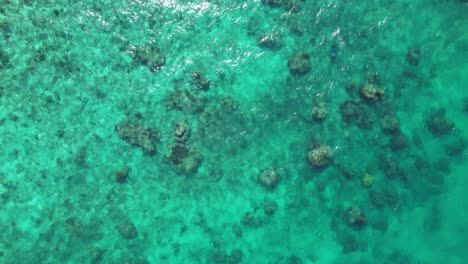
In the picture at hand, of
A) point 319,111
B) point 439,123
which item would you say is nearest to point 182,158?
point 319,111

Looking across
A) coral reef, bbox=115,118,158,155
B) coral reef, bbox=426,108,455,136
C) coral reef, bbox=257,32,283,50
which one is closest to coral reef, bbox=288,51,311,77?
coral reef, bbox=257,32,283,50

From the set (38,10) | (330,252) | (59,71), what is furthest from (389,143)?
(38,10)

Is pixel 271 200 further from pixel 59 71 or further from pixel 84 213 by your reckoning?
pixel 59 71

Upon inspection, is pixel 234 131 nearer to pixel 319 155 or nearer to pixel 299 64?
pixel 319 155

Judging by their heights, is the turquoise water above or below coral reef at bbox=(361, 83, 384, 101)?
below

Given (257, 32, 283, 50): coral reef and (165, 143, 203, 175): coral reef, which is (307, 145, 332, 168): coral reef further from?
(165, 143, 203, 175): coral reef

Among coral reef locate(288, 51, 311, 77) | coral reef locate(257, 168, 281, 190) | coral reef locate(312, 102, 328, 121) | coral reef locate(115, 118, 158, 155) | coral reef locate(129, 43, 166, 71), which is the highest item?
coral reef locate(288, 51, 311, 77)

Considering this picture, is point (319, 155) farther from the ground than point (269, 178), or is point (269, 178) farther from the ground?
point (319, 155)

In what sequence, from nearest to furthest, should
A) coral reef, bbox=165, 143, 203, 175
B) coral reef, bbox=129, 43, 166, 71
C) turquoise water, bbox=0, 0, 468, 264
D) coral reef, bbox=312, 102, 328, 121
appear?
turquoise water, bbox=0, 0, 468, 264 → coral reef, bbox=165, 143, 203, 175 → coral reef, bbox=129, 43, 166, 71 → coral reef, bbox=312, 102, 328, 121
